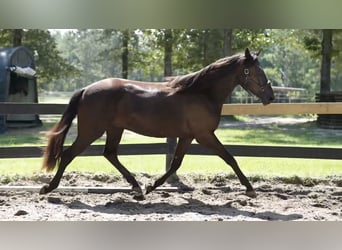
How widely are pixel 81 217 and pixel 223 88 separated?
138 cm

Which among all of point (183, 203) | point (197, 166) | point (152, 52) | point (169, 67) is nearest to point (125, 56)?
point (152, 52)

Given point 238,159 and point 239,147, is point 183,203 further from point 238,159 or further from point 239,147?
point 238,159

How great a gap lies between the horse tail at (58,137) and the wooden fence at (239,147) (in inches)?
22.5

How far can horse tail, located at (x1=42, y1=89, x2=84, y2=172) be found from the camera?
3.44 m

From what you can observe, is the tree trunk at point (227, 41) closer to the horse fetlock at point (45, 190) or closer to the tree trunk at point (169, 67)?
the tree trunk at point (169, 67)

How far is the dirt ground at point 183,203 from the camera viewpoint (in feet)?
10.3

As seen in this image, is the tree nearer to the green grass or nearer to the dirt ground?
the green grass

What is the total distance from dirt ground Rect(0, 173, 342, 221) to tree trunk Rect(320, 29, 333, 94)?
3.26 ft

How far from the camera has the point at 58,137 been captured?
344 cm

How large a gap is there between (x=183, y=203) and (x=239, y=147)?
3.17ft

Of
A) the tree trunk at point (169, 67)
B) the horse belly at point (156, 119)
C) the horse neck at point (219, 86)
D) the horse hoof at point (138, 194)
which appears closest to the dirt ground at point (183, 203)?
the horse hoof at point (138, 194)
